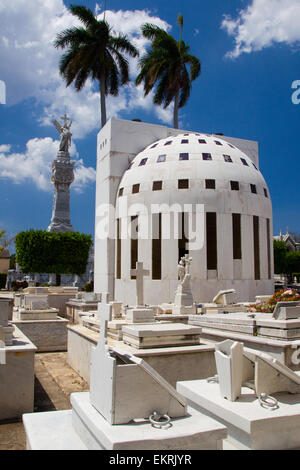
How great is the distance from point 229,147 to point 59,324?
17.3 metres

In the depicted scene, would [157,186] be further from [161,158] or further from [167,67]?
[167,67]

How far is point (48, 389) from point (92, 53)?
33.0 meters

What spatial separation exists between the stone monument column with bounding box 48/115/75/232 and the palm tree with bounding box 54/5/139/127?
78.5ft

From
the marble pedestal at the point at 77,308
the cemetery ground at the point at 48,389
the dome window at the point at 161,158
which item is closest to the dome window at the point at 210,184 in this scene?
the dome window at the point at 161,158

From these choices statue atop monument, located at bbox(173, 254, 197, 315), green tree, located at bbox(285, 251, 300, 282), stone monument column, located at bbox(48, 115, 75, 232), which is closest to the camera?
statue atop monument, located at bbox(173, 254, 197, 315)

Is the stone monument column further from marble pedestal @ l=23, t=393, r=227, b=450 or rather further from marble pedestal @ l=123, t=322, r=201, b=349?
marble pedestal @ l=23, t=393, r=227, b=450

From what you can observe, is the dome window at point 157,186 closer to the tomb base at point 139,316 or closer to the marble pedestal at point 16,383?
the tomb base at point 139,316

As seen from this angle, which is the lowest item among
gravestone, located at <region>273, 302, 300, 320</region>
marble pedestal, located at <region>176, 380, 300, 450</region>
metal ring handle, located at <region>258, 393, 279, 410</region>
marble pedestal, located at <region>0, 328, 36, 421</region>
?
marble pedestal, located at <region>0, 328, 36, 421</region>

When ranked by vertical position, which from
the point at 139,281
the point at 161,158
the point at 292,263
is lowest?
the point at 139,281

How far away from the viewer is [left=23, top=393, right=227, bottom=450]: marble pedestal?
9.68 ft

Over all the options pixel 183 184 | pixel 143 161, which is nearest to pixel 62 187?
pixel 143 161

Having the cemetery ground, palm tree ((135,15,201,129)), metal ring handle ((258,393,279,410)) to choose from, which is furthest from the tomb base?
palm tree ((135,15,201,129))

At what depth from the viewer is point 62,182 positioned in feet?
189
